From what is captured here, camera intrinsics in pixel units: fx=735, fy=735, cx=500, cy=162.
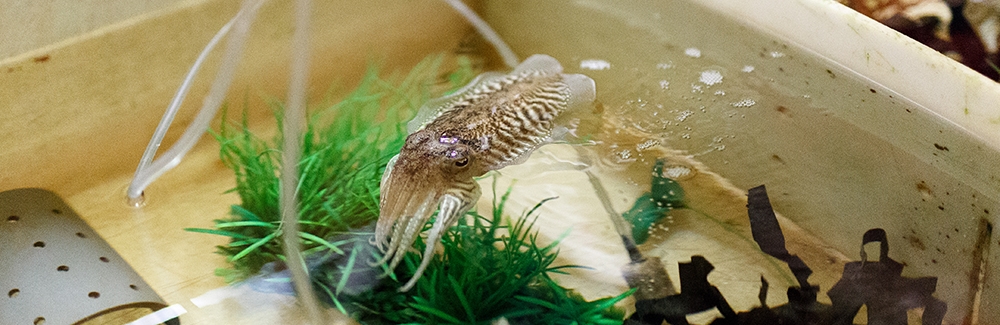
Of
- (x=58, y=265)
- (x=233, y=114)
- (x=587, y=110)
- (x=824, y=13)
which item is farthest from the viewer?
(x=233, y=114)

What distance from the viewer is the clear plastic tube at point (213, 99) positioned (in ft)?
4.21

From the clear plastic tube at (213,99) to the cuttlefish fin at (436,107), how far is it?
0.36m

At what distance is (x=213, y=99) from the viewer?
1.35m

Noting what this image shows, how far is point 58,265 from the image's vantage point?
1.01m

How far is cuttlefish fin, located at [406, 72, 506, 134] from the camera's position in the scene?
1158 mm

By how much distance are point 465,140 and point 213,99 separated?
591 mm

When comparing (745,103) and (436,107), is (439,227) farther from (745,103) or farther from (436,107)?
(745,103)

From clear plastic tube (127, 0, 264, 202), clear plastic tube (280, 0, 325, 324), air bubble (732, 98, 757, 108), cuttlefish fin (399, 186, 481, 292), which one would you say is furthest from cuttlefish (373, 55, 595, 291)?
clear plastic tube (127, 0, 264, 202)

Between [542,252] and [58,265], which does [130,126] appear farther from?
[542,252]

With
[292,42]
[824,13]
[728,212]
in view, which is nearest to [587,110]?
[728,212]

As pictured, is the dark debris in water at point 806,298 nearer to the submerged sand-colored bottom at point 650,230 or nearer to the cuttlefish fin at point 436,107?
A: the submerged sand-colored bottom at point 650,230

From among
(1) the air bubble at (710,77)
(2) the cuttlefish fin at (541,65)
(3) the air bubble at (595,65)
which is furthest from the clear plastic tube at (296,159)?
(1) the air bubble at (710,77)

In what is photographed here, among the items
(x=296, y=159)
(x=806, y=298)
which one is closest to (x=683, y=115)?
(x=806, y=298)

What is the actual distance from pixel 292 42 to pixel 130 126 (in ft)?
1.08
